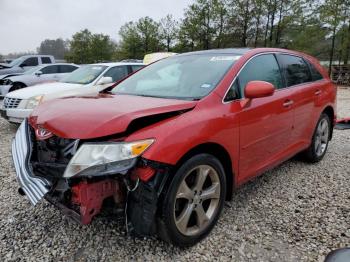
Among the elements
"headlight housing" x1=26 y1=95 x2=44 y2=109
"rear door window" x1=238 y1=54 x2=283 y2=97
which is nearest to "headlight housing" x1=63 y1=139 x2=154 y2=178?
"rear door window" x1=238 y1=54 x2=283 y2=97

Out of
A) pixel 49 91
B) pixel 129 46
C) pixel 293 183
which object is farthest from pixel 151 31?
pixel 293 183

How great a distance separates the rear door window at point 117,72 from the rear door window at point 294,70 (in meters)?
4.62

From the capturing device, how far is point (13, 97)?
6.33 m

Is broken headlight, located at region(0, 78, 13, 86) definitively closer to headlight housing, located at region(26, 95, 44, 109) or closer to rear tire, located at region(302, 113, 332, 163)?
headlight housing, located at region(26, 95, 44, 109)

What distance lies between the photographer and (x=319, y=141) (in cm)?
439

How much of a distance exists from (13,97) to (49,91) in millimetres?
722

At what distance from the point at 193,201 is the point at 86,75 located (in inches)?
227

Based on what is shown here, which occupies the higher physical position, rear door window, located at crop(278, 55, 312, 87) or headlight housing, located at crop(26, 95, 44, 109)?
rear door window, located at crop(278, 55, 312, 87)

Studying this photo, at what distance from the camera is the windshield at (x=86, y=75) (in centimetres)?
713

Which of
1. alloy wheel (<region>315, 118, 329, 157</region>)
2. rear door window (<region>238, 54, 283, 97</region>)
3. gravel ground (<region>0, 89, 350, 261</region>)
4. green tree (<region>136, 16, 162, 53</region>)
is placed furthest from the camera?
green tree (<region>136, 16, 162, 53</region>)

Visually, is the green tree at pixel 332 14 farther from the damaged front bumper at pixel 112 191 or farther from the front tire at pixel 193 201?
the damaged front bumper at pixel 112 191

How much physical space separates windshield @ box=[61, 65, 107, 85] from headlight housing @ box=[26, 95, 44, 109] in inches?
44.2

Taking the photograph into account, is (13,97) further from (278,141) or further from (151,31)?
(151,31)

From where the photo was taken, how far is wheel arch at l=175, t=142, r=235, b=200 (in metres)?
2.28
